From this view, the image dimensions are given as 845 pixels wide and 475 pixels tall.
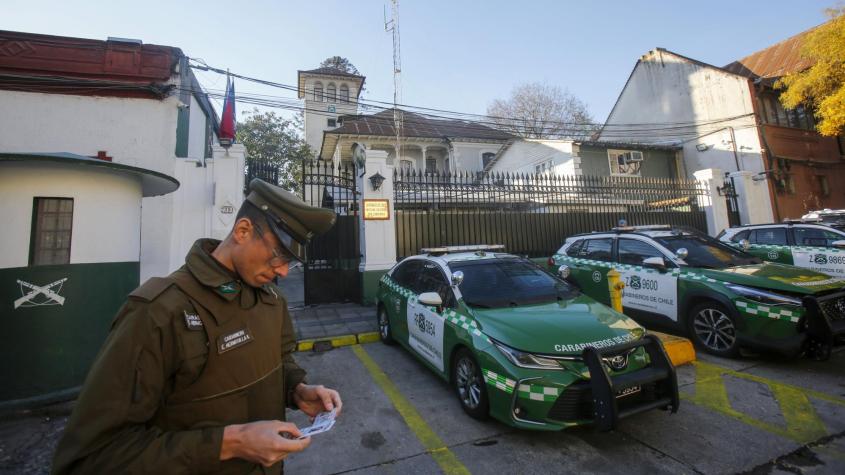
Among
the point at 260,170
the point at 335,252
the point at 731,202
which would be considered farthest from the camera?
the point at 731,202

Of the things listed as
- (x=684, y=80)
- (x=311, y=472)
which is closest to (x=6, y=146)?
(x=311, y=472)

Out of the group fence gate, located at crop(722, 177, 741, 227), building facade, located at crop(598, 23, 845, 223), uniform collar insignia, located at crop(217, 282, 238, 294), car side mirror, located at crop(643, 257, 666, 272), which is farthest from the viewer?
building facade, located at crop(598, 23, 845, 223)

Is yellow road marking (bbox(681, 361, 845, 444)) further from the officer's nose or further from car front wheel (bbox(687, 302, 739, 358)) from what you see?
the officer's nose

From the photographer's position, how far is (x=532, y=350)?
3.07 meters

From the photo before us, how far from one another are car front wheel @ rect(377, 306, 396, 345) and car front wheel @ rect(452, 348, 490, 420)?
2.07 metres

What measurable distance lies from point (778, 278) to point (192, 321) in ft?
20.4

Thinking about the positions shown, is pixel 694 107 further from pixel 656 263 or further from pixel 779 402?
pixel 779 402

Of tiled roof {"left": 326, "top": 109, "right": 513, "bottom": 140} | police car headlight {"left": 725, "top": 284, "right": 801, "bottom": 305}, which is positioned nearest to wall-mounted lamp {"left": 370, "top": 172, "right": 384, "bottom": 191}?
police car headlight {"left": 725, "top": 284, "right": 801, "bottom": 305}

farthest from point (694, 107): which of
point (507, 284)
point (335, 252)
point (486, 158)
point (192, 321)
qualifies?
point (192, 321)

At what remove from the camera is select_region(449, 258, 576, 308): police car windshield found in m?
4.02

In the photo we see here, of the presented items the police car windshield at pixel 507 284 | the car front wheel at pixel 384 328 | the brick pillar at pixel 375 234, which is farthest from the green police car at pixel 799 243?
the car front wheel at pixel 384 328

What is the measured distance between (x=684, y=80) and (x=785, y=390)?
2068cm

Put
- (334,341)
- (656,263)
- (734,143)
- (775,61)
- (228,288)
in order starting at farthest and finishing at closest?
(775,61) < (734,143) < (334,341) < (656,263) < (228,288)

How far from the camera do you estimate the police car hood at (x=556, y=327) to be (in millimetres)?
3121
